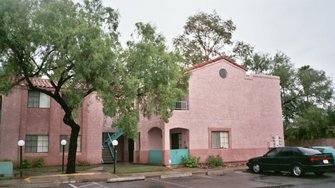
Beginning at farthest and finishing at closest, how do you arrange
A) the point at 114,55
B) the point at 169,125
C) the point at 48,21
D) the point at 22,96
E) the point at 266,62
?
the point at 266,62 < the point at 22,96 < the point at 169,125 < the point at 114,55 < the point at 48,21

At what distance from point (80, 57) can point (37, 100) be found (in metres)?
11.0

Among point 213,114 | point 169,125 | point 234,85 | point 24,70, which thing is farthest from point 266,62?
point 24,70

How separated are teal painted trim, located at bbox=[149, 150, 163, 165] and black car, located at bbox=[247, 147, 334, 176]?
6.78 metres

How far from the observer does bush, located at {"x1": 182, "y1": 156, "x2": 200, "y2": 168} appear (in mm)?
21859

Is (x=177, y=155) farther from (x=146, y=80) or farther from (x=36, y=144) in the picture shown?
(x=36, y=144)

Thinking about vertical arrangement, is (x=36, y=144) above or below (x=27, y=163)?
above

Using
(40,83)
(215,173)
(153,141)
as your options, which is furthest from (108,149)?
(215,173)

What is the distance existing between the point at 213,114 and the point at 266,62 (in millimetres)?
18324

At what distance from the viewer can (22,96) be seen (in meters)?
24.0

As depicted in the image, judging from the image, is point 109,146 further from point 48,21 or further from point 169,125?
point 48,21

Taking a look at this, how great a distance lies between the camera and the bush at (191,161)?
71.7 ft

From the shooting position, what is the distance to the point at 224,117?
971 inches

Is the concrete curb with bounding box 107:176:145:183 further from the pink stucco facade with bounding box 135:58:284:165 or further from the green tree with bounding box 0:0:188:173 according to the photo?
the pink stucco facade with bounding box 135:58:284:165

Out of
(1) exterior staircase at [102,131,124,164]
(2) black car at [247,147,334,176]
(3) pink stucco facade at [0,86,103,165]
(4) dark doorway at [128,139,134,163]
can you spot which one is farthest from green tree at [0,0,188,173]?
(4) dark doorway at [128,139,134,163]
